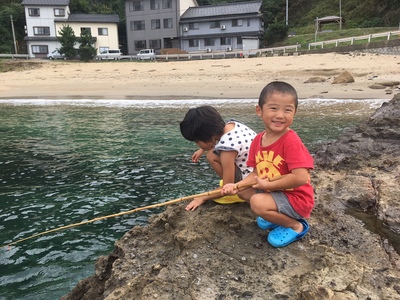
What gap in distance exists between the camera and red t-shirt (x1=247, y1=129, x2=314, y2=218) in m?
2.64

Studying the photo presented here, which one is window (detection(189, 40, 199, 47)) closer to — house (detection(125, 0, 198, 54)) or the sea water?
house (detection(125, 0, 198, 54))

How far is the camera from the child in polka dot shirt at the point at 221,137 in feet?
10.9

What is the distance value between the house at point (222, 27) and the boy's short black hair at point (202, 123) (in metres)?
40.5

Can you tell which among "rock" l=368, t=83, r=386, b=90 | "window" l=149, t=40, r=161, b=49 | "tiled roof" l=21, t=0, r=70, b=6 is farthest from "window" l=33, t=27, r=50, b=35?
"rock" l=368, t=83, r=386, b=90

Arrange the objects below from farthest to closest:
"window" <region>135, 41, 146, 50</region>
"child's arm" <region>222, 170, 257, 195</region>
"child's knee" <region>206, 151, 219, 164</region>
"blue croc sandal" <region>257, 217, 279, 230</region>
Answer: "window" <region>135, 41, 146, 50</region>
"child's knee" <region>206, 151, 219, 164</region>
"child's arm" <region>222, 170, 257, 195</region>
"blue croc sandal" <region>257, 217, 279, 230</region>

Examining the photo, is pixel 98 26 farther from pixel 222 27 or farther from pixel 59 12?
pixel 222 27

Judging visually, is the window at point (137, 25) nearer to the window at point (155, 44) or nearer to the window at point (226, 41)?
the window at point (155, 44)

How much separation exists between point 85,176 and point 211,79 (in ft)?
54.4

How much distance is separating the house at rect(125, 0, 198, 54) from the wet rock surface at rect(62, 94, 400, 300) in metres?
45.4

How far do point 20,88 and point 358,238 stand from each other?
1036 inches

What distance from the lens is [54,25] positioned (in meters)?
47.9

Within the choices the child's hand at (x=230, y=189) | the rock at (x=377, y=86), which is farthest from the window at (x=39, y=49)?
the child's hand at (x=230, y=189)

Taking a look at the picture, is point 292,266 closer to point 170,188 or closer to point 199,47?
point 170,188

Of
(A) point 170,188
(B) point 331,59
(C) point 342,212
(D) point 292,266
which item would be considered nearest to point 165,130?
(A) point 170,188
